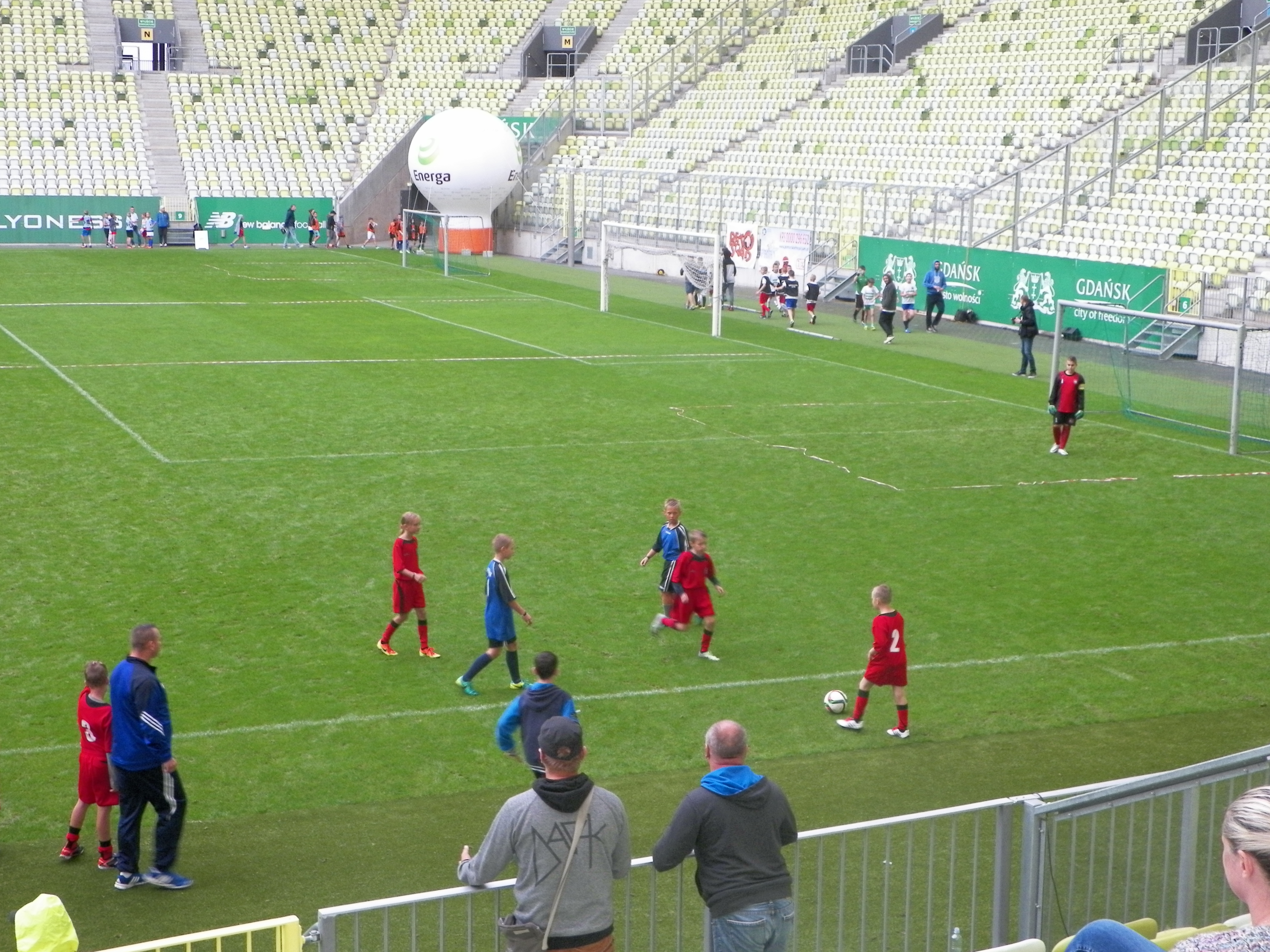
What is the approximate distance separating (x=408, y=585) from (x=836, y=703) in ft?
12.3

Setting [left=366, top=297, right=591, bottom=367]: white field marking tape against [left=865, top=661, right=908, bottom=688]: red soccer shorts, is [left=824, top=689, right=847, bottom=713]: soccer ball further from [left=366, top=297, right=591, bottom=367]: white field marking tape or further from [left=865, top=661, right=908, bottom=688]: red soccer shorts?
[left=366, top=297, right=591, bottom=367]: white field marking tape

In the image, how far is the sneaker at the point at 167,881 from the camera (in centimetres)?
902

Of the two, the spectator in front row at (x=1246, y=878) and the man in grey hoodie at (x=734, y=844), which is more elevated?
the spectator in front row at (x=1246, y=878)

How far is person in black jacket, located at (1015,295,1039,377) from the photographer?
28906 mm

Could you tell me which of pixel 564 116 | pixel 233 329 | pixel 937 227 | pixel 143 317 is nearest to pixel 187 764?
pixel 233 329

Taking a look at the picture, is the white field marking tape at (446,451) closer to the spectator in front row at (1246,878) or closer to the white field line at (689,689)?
the white field line at (689,689)

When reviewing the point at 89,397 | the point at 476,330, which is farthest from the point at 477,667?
the point at 476,330

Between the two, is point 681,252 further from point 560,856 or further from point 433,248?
point 560,856

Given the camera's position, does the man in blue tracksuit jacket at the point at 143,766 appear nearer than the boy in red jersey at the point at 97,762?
Yes

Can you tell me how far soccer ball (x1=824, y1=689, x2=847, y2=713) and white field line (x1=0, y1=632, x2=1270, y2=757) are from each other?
0.74 m

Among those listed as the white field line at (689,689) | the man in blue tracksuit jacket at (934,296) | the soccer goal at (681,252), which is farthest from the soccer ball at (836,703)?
the man in blue tracksuit jacket at (934,296)

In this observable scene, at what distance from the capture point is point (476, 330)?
1346 inches

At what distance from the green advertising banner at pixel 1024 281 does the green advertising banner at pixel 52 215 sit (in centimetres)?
2974

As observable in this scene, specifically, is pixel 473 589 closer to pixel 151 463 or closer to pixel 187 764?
pixel 187 764
